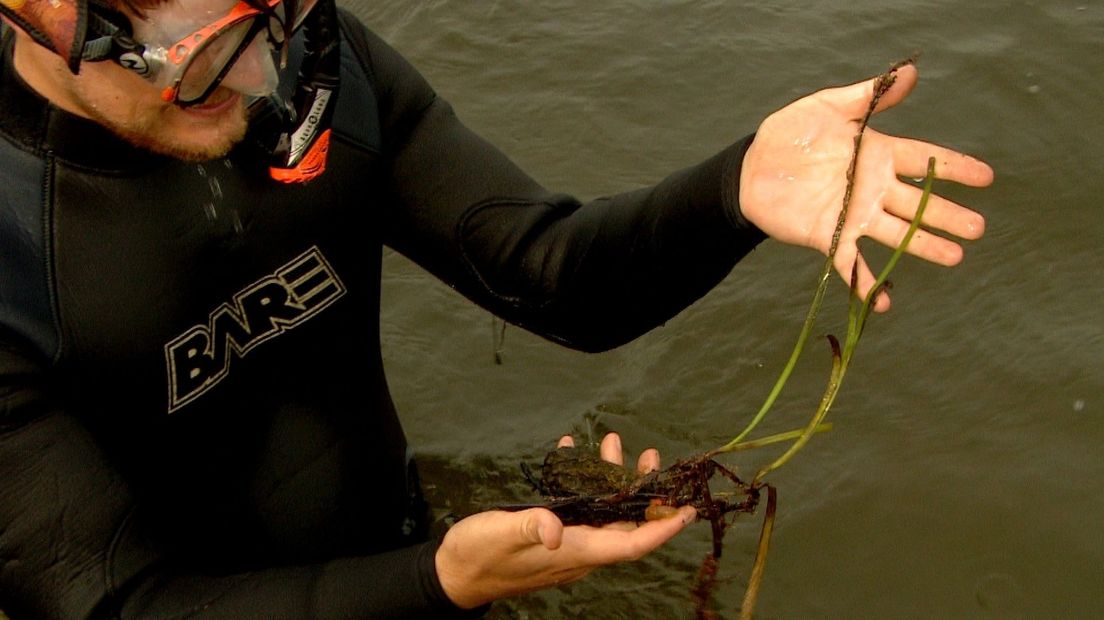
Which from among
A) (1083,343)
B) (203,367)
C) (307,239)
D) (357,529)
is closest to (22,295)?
(203,367)

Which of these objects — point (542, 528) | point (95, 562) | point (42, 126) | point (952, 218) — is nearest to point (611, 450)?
point (542, 528)

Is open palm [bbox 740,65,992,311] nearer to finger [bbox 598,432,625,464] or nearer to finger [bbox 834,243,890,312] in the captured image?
finger [bbox 834,243,890,312]

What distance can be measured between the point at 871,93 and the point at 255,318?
1.33 m

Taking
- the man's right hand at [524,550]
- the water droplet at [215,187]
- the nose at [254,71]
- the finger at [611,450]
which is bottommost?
the finger at [611,450]

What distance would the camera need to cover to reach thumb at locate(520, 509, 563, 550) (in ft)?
6.09

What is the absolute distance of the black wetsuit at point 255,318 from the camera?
2076 millimetres

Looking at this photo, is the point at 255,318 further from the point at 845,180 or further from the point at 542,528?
the point at 845,180

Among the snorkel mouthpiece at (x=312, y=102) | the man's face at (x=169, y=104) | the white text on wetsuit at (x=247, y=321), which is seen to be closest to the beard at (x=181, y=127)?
the man's face at (x=169, y=104)

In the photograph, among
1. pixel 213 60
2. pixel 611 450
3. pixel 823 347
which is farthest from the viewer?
pixel 823 347

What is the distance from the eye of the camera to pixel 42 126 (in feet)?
6.82

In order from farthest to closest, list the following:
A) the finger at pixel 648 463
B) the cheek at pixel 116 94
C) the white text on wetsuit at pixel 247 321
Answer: the finger at pixel 648 463 → the white text on wetsuit at pixel 247 321 → the cheek at pixel 116 94

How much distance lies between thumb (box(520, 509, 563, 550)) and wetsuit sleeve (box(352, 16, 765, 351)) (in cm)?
65

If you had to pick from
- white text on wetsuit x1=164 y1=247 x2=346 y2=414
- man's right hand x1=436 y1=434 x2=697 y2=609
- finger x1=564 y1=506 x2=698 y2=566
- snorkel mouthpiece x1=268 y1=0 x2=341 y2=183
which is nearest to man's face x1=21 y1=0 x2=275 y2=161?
snorkel mouthpiece x1=268 y1=0 x2=341 y2=183

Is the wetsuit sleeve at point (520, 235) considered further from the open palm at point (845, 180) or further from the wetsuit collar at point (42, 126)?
the wetsuit collar at point (42, 126)
